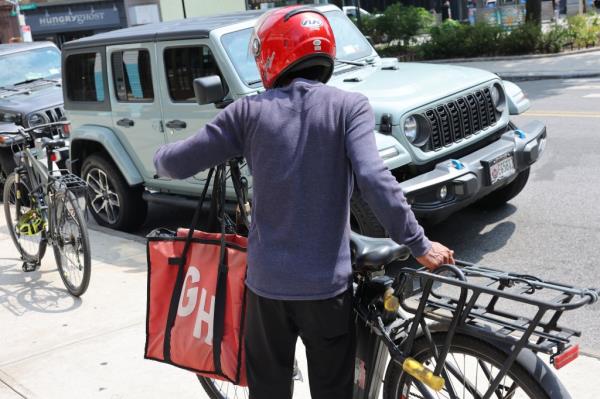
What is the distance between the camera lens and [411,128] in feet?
19.1

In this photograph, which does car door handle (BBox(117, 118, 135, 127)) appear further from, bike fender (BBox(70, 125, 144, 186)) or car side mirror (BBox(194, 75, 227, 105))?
car side mirror (BBox(194, 75, 227, 105))

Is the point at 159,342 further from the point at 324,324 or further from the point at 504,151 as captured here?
the point at 504,151

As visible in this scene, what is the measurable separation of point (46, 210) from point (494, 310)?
4317mm

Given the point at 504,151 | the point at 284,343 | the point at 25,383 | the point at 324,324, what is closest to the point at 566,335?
the point at 324,324

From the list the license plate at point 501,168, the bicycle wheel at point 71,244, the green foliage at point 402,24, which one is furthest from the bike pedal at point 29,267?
the green foliage at point 402,24

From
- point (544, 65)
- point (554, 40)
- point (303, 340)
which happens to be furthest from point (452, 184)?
point (554, 40)

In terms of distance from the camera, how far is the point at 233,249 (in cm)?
308

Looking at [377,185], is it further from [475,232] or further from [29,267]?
[29,267]

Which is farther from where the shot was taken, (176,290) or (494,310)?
(176,290)

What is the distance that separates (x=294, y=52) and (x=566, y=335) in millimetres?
1256

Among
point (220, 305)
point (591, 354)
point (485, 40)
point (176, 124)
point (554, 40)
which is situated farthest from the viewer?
point (485, 40)

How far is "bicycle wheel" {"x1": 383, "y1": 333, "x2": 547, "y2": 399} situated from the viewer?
8.23ft

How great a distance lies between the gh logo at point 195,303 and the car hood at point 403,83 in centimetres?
291

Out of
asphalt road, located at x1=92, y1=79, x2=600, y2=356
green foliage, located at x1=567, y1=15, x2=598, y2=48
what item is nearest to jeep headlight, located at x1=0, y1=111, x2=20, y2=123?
asphalt road, located at x1=92, y1=79, x2=600, y2=356
